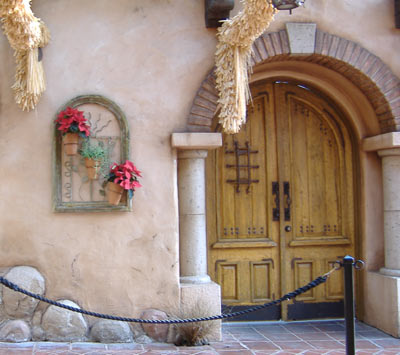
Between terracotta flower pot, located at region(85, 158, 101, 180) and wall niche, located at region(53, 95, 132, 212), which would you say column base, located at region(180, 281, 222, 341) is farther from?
terracotta flower pot, located at region(85, 158, 101, 180)

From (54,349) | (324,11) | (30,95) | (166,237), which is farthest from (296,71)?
(54,349)

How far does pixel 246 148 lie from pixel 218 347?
217 centimetres

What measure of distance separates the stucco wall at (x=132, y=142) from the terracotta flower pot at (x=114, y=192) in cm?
18

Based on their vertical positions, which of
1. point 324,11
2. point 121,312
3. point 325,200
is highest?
point 324,11

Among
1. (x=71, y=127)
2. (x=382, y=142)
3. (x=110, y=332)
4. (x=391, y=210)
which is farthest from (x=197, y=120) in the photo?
(x=391, y=210)

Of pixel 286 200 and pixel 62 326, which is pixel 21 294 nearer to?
pixel 62 326

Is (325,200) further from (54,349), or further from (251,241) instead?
(54,349)

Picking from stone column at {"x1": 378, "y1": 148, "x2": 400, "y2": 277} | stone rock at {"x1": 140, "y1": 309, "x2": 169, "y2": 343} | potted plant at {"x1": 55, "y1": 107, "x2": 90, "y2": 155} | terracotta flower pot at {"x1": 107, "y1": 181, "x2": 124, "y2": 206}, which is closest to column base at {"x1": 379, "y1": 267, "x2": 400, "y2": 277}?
stone column at {"x1": 378, "y1": 148, "x2": 400, "y2": 277}

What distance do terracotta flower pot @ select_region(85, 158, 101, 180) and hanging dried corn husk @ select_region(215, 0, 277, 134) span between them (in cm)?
121

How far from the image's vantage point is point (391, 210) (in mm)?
5496

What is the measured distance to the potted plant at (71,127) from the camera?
188 inches

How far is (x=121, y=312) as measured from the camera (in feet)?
16.1

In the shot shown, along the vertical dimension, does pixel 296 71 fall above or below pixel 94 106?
above

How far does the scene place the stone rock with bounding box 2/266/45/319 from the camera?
15.6ft
